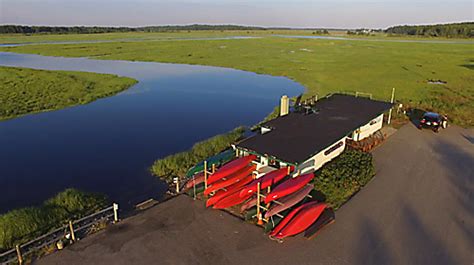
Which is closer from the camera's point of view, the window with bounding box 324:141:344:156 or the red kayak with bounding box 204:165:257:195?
the red kayak with bounding box 204:165:257:195

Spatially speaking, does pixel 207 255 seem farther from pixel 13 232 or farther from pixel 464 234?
pixel 464 234

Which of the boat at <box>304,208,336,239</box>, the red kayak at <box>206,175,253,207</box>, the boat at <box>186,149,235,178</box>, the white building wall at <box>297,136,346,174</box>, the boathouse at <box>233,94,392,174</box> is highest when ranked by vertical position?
the boathouse at <box>233,94,392,174</box>

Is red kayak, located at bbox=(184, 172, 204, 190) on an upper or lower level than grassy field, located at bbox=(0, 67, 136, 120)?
lower

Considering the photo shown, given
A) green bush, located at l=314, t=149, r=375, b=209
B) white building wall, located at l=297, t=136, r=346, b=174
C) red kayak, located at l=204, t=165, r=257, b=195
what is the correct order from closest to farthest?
red kayak, located at l=204, t=165, r=257, b=195, green bush, located at l=314, t=149, r=375, b=209, white building wall, located at l=297, t=136, r=346, b=174

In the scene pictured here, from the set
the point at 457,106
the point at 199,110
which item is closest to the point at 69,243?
the point at 199,110

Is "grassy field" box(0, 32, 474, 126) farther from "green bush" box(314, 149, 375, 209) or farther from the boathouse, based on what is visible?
"green bush" box(314, 149, 375, 209)

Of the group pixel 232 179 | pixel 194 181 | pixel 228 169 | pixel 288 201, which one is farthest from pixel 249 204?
pixel 194 181

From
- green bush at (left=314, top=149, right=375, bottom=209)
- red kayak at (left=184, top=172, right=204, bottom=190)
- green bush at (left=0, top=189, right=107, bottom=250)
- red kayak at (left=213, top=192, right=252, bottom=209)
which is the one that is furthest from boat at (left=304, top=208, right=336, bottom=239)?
green bush at (left=0, top=189, right=107, bottom=250)
